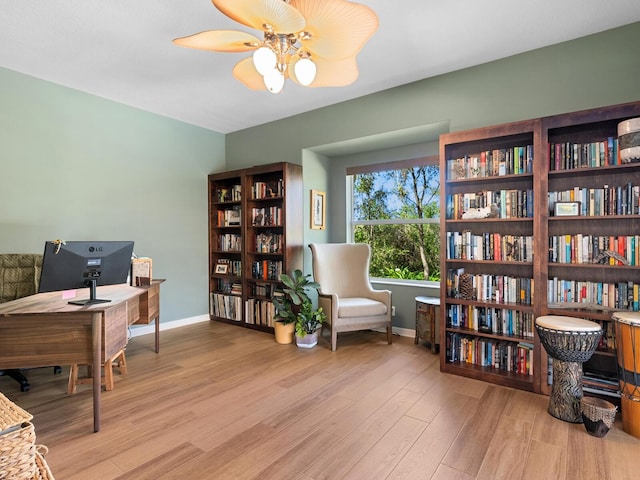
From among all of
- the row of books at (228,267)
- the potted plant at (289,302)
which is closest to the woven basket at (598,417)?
the potted plant at (289,302)

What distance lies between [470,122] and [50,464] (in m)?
3.87

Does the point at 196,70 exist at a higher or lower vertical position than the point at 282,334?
higher

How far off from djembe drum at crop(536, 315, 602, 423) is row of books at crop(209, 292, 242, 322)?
351cm

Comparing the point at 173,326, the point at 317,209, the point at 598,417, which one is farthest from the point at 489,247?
the point at 173,326

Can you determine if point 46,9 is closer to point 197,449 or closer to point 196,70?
point 196,70

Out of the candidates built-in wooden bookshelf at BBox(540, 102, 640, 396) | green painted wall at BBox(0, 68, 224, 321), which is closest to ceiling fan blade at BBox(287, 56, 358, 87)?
built-in wooden bookshelf at BBox(540, 102, 640, 396)

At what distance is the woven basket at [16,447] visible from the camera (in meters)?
1.05

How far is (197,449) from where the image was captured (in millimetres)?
1866

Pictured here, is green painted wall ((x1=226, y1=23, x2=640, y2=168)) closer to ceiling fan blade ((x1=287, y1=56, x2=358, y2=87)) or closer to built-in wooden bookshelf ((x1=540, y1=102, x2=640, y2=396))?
built-in wooden bookshelf ((x1=540, y1=102, x2=640, y2=396))

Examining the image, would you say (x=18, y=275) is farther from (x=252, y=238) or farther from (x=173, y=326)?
(x=252, y=238)

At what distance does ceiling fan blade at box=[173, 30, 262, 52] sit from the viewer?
73.7 inches

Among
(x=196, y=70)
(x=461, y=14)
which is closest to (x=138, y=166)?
(x=196, y=70)

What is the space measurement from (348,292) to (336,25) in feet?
9.50

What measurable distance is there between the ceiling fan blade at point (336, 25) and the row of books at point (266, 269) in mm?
2706
